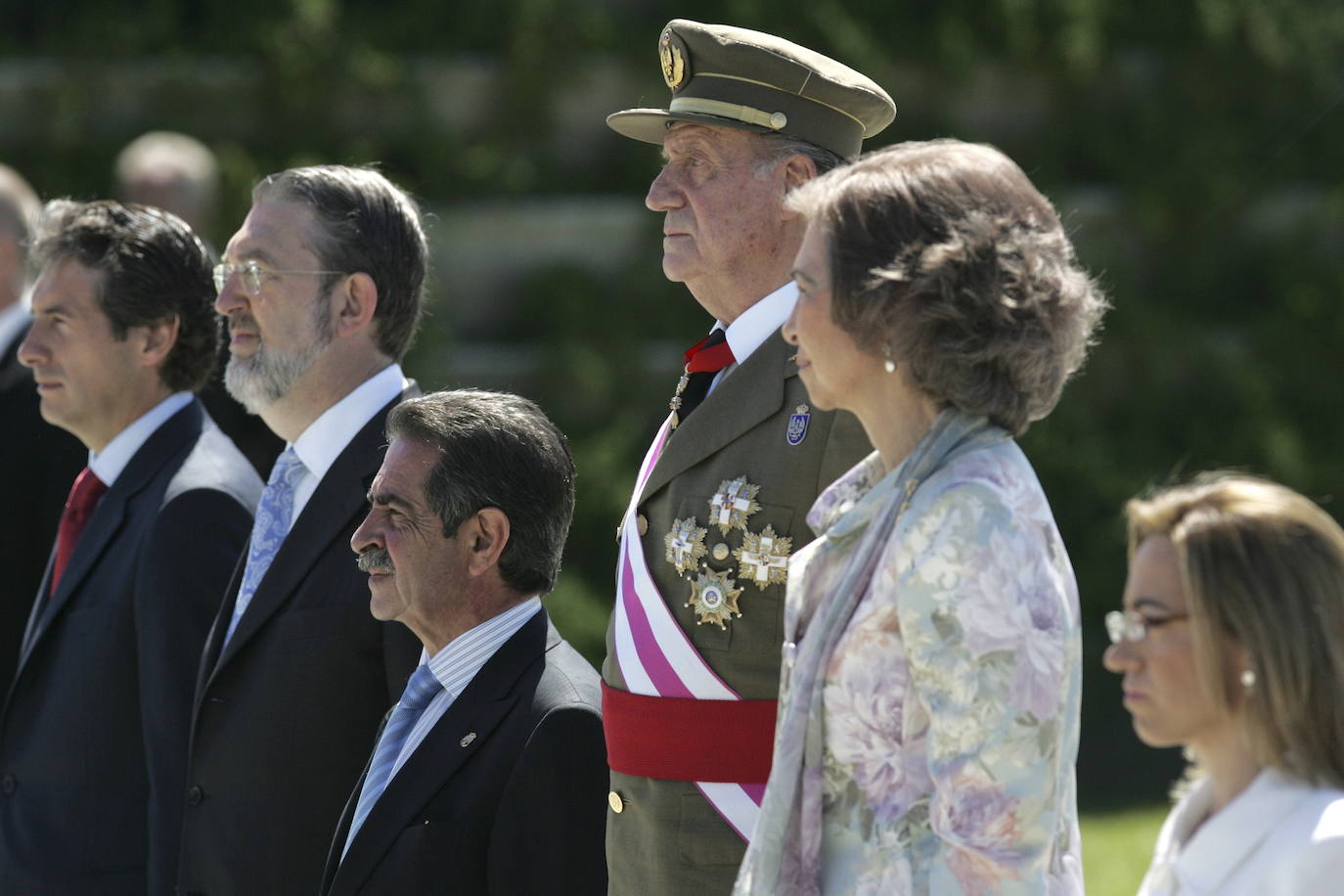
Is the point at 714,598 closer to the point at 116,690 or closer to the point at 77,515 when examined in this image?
the point at 116,690

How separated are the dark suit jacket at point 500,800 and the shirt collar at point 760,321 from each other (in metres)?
0.62

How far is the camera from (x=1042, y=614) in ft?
6.82

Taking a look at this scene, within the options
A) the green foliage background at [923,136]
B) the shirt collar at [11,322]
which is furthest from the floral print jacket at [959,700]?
the green foliage background at [923,136]

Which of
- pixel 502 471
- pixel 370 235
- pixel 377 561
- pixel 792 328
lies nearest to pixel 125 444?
pixel 370 235

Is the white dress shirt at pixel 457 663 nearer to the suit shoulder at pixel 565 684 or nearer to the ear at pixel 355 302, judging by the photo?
the suit shoulder at pixel 565 684

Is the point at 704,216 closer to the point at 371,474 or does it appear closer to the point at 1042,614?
the point at 371,474

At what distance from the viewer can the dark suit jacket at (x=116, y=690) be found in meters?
3.57

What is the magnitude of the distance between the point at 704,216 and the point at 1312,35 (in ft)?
26.4

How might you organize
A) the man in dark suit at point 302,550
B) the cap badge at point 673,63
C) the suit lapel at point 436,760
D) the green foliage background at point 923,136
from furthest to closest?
the green foliage background at point 923,136 → the man in dark suit at point 302,550 → the cap badge at point 673,63 → the suit lapel at point 436,760

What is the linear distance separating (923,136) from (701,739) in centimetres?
744

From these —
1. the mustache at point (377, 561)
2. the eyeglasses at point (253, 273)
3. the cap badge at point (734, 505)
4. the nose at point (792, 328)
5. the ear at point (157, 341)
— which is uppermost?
the eyeglasses at point (253, 273)

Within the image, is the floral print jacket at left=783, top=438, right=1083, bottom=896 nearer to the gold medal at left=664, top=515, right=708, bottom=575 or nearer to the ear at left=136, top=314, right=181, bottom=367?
the gold medal at left=664, top=515, right=708, bottom=575

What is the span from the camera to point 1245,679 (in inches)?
75.4

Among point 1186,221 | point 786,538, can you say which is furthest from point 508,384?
point 786,538
